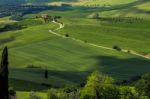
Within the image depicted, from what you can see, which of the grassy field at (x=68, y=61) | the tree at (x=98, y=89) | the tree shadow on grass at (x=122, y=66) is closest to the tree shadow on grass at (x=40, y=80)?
the grassy field at (x=68, y=61)

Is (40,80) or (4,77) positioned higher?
(4,77)

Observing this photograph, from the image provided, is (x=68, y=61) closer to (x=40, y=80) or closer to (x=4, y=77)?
(x=40, y=80)

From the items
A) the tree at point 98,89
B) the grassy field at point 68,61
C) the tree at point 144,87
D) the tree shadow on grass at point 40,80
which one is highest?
the tree at point 98,89

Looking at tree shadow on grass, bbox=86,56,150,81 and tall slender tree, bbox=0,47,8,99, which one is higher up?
tall slender tree, bbox=0,47,8,99

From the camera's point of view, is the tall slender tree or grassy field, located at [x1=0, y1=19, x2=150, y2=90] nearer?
the tall slender tree

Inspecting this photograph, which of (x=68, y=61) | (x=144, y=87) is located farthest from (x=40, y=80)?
(x=68, y=61)

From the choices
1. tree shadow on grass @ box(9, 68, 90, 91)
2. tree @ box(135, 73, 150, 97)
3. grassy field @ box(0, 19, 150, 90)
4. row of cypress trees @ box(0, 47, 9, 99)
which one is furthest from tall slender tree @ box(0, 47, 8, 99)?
grassy field @ box(0, 19, 150, 90)

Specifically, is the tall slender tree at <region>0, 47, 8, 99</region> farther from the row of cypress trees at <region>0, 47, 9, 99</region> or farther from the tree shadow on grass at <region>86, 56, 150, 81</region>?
the tree shadow on grass at <region>86, 56, 150, 81</region>

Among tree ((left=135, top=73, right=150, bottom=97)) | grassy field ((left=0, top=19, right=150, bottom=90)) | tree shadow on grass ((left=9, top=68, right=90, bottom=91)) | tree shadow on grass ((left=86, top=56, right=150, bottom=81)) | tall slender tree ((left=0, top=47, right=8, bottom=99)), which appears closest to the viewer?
tall slender tree ((left=0, top=47, right=8, bottom=99))

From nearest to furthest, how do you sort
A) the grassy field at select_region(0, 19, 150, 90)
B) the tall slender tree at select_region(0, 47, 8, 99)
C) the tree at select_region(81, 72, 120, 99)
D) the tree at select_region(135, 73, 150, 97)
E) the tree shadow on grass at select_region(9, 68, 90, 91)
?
the tall slender tree at select_region(0, 47, 8, 99), the tree at select_region(81, 72, 120, 99), the tree at select_region(135, 73, 150, 97), the tree shadow on grass at select_region(9, 68, 90, 91), the grassy field at select_region(0, 19, 150, 90)

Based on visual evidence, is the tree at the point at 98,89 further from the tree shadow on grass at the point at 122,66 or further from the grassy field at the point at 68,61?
the tree shadow on grass at the point at 122,66

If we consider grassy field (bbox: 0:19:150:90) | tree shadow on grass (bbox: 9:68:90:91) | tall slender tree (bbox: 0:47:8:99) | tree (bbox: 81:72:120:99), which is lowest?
grassy field (bbox: 0:19:150:90)

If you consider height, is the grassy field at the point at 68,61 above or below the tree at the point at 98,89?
below

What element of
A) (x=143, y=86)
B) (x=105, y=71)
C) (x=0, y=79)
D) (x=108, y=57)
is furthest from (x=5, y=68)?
(x=108, y=57)
